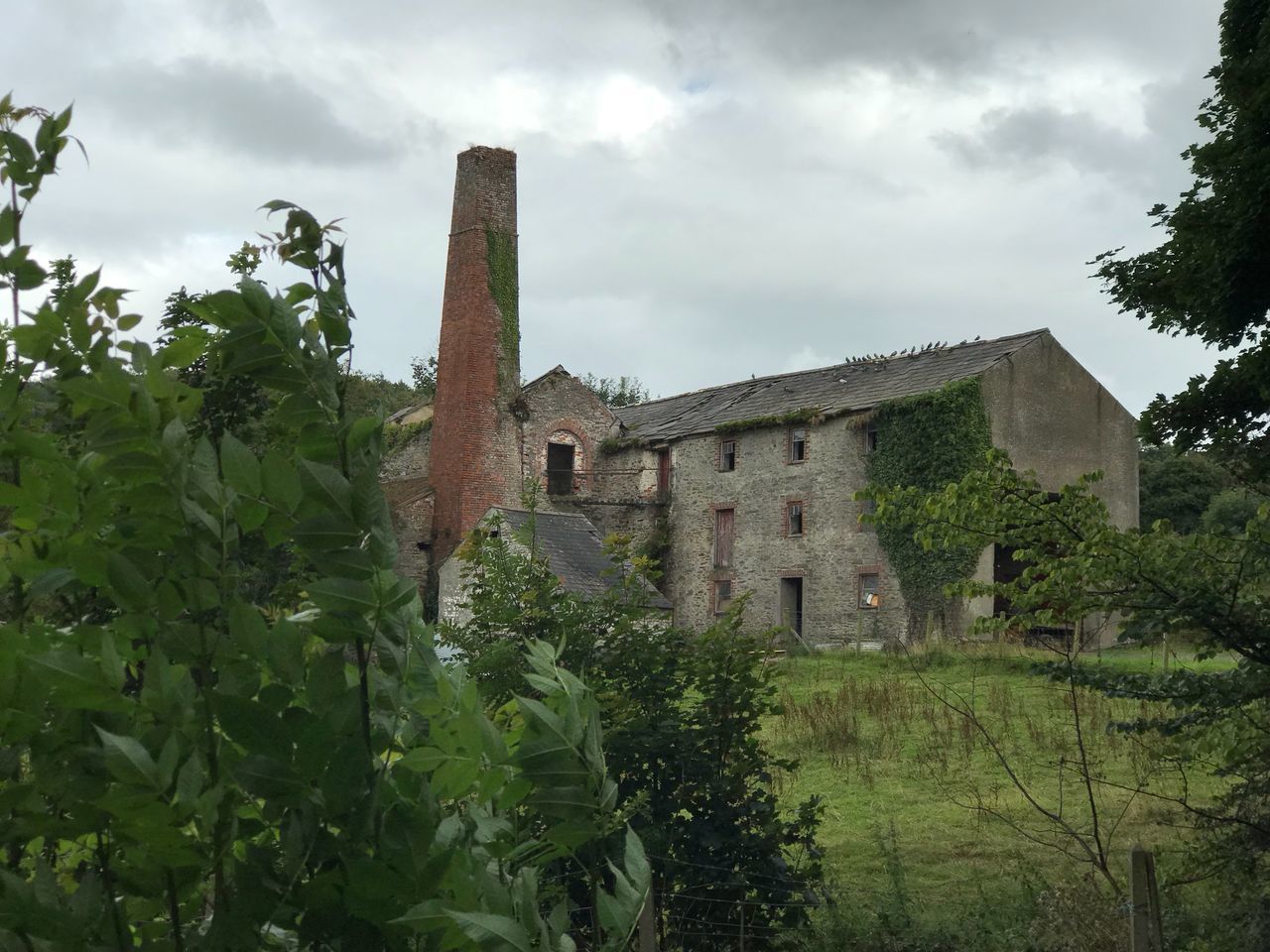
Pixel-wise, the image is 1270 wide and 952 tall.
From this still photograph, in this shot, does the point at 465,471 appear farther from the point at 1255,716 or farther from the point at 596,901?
the point at 596,901

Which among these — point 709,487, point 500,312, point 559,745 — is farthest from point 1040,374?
point 559,745

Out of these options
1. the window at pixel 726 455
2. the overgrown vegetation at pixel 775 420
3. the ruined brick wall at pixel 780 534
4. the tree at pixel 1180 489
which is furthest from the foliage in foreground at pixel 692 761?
the tree at pixel 1180 489

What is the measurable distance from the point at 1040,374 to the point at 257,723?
33.6 m

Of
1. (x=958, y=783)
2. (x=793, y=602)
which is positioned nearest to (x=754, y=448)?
(x=793, y=602)

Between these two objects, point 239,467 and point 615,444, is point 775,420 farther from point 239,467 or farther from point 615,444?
point 239,467

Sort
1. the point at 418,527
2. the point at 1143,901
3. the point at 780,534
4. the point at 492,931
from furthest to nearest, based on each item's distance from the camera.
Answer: the point at 780,534 < the point at 418,527 < the point at 1143,901 < the point at 492,931

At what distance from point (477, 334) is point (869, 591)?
1247cm

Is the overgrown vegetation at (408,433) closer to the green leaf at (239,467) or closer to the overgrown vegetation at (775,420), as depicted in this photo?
the overgrown vegetation at (775,420)

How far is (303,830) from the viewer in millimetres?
1051

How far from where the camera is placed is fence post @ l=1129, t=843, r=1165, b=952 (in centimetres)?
685

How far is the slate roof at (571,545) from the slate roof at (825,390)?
4925mm

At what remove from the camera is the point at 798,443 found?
35.2 meters

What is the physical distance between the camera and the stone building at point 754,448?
32.6 meters

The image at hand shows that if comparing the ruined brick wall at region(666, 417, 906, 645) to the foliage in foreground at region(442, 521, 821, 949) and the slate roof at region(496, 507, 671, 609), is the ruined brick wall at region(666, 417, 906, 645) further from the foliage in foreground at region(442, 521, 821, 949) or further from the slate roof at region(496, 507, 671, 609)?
the foliage in foreground at region(442, 521, 821, 949)
